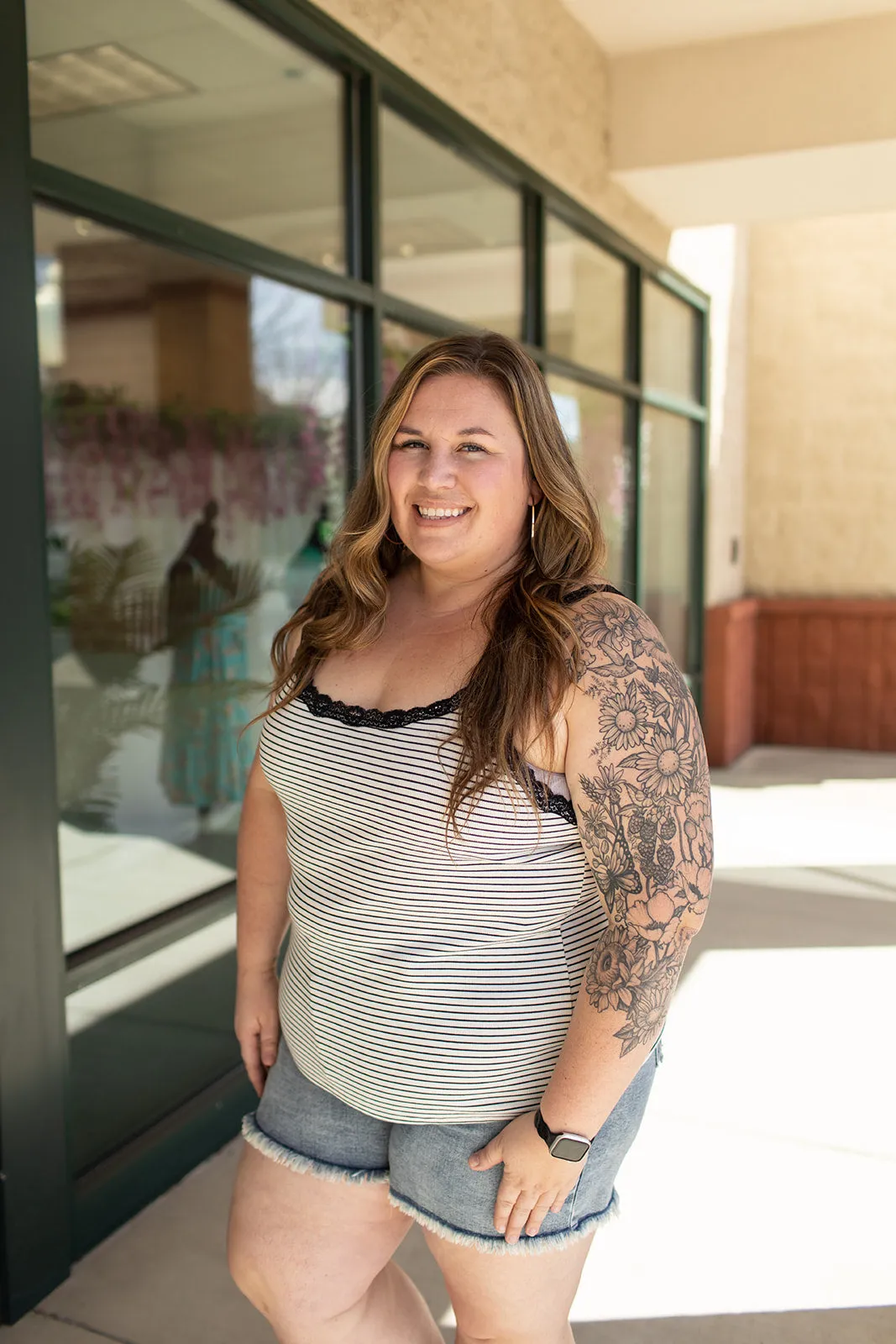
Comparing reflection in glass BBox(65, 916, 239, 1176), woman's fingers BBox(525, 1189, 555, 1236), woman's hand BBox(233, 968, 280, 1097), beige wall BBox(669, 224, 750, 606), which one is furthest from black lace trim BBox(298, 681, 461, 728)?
beige wall BBox(669, 224, 750, 606)

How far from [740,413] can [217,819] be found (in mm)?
6172

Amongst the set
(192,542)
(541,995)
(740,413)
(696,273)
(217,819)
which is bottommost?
(217,819)

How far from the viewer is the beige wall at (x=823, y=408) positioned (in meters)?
7.80

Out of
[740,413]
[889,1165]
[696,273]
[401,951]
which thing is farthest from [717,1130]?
[740,413]

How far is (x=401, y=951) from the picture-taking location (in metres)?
1.27

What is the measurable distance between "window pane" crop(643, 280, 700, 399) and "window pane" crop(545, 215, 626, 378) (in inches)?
16.0

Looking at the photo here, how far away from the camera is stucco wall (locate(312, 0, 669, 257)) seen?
11.0 ft

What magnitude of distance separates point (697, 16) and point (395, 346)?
93.5 inches

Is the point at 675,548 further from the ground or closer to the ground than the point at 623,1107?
further from the ground

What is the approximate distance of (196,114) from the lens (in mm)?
2629

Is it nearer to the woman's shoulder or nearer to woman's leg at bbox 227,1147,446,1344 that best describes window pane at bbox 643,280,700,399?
the woman's shoulder

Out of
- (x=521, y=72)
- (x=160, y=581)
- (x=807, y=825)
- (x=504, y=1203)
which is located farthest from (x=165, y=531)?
(x=807, y=825)

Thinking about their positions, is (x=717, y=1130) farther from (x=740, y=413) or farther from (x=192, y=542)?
(x=740, y=413)

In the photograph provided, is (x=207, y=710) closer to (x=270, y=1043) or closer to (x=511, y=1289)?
(x=270, y=1043)
